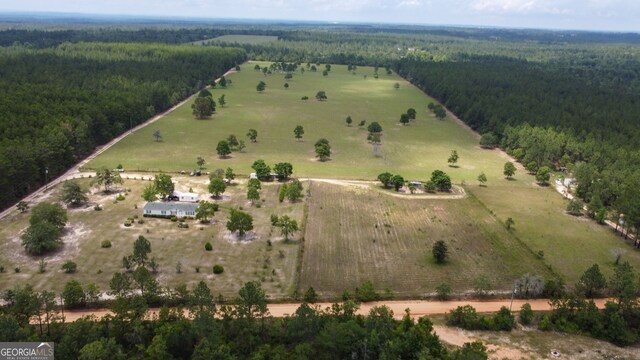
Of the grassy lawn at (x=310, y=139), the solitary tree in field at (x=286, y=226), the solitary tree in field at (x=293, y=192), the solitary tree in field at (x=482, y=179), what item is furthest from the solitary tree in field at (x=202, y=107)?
the solitary tree in field at (x=286, y=226)

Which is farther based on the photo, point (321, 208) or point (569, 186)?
point (569, 186)

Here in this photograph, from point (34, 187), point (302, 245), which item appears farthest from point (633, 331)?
point (34, 187)

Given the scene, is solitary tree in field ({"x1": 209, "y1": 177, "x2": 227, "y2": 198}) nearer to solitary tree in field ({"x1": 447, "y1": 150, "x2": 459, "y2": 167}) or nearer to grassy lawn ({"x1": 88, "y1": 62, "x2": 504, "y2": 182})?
grassy lawn ({"x1": 88, "y1": 62, "x2": 504, "y2": 182})

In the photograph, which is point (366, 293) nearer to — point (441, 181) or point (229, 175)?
point (441, 181)

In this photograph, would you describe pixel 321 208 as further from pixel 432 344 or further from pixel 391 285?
pixel 432 344

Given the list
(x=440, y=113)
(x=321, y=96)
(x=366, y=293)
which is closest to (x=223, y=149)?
(x=366, y=293)

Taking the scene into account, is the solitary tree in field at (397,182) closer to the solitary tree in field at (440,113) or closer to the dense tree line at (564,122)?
the dense tree line at (564,122)
